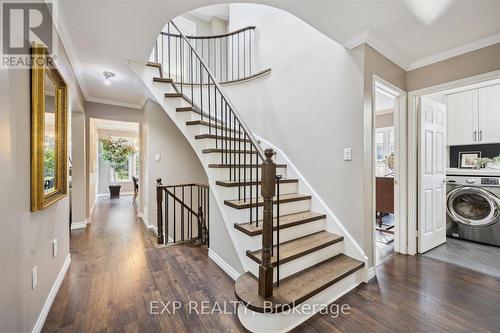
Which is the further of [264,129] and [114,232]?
[114,232]

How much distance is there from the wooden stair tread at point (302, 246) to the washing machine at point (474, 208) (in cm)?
223

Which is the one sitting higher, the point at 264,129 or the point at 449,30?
the point at 449,30

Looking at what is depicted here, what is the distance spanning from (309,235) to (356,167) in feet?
2.76

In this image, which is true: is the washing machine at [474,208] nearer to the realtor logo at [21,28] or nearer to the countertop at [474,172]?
the countertop at [474,172]

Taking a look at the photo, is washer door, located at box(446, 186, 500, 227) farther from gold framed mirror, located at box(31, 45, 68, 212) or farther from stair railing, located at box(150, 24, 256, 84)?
gold framed mirror, located at box(31, 45, 68, 212)

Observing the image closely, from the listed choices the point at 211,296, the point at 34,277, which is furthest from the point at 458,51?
the point at 34,277

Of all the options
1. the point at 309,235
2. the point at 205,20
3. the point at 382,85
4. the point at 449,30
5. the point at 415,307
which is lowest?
the point at 415,307

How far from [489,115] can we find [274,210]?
11.4 feet

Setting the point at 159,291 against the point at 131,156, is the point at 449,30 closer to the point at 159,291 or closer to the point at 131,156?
the point at 159,291

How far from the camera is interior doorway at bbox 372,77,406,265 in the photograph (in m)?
2.47

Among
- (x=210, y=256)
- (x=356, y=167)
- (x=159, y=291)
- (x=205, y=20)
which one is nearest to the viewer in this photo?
(x=159, y=291)

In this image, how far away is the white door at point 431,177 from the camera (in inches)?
105

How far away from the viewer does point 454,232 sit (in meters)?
3.19

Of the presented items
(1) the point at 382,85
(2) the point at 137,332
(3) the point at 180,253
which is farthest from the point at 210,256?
(1) the point at 382,85
